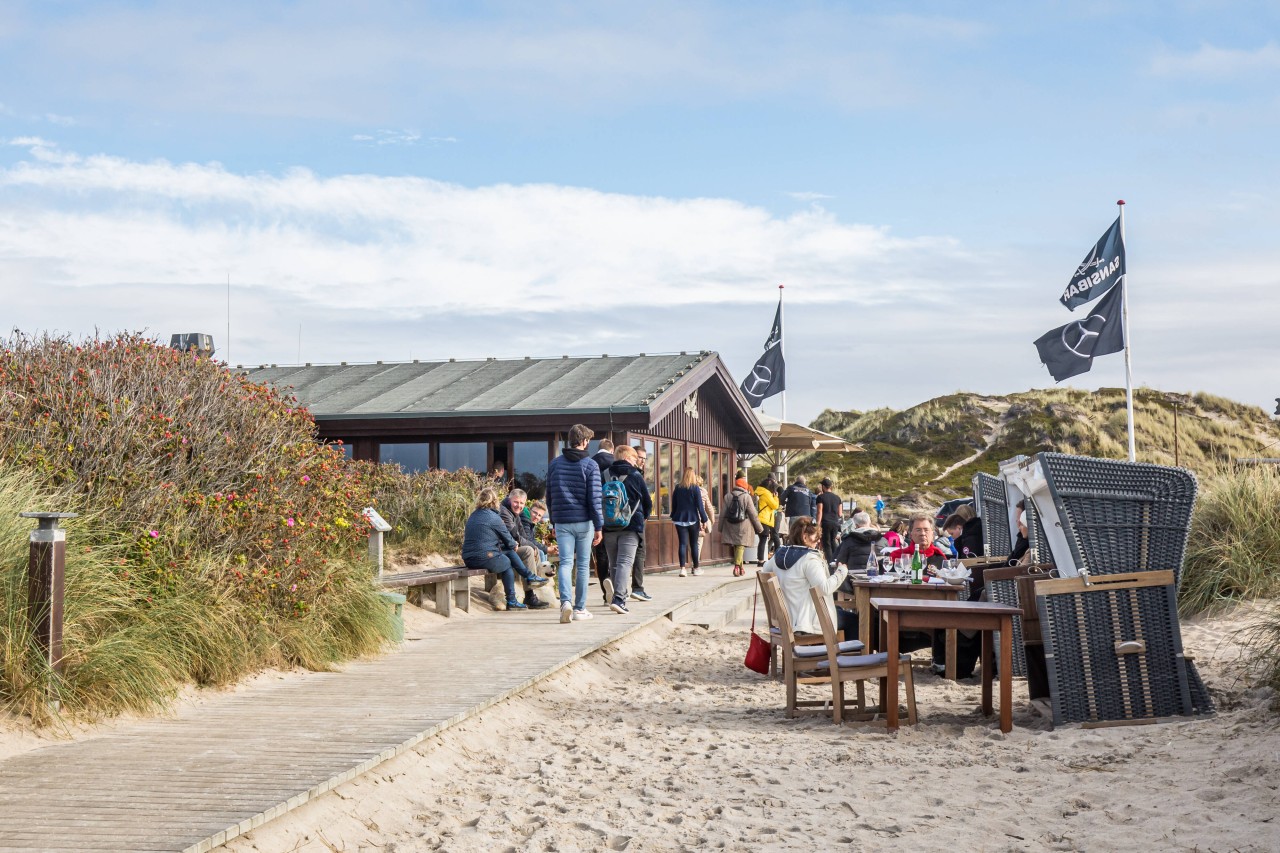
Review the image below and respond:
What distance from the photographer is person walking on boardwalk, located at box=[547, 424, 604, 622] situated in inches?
433

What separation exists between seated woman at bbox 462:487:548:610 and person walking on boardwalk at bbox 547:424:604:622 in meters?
0.96

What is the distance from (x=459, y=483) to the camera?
51.5 ft

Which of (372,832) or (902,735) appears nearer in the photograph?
(372,832)

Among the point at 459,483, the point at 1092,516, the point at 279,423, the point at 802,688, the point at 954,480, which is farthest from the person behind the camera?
the point at 954,480

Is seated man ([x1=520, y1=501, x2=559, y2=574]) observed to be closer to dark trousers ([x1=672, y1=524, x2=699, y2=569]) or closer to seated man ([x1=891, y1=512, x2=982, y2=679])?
dark trousers ([x1=672, y1=524, x2=699, y2=569])

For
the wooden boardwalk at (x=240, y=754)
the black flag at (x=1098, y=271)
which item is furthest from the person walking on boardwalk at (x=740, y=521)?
the wooden boardwalk at (x=240, y=754)

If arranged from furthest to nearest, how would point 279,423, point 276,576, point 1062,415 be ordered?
point 1062,415 < point 279,423 < point 276,576

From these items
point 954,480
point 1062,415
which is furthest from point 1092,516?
point 1062,415

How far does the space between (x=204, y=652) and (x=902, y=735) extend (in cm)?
415

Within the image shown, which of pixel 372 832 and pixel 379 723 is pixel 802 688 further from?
pixel 372 832

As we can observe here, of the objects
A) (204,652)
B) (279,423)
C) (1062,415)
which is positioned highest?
(1062,415)

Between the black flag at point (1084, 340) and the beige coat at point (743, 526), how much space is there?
200 inches

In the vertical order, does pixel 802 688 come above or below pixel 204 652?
below

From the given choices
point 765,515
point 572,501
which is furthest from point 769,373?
point 572,501
